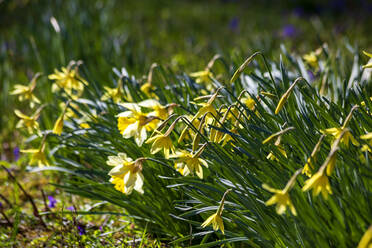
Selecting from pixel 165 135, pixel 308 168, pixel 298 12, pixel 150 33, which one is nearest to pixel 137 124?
pixel 165 135

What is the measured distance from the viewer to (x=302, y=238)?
1.22 metres

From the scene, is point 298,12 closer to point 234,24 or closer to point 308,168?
point 234,24

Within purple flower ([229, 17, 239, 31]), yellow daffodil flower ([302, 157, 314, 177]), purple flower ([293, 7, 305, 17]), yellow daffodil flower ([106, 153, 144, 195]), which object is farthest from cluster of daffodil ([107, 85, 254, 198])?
purple flower ([293, 7, 305, 17])

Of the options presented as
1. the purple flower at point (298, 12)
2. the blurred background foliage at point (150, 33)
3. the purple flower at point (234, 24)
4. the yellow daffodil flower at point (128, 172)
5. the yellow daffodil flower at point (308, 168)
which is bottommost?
the purple flower at point (298, 12)

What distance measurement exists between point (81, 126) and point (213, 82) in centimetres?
80

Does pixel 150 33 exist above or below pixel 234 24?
above

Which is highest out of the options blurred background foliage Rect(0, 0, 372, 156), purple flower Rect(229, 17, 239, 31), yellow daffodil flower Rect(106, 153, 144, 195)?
yellow daffodil flower Rect(106, 153, 144, 195)

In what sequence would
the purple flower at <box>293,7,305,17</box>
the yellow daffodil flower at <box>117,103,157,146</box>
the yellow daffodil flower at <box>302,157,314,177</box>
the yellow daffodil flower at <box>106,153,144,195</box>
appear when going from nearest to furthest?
the yellow daffodil flower at <box>302,157,314,177</box>, the yellow daffodil flower at <box>106,153,144,195</box>, the yellow daffodil flower at <box>117,103,157,146</box>, the purple flower at <box>293,7,305,17</box>

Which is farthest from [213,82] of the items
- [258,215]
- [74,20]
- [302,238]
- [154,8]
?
[154,8]

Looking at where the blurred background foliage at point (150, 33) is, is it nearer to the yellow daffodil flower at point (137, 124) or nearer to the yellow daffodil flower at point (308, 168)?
the yellow daffodil flower at point (137, 124)

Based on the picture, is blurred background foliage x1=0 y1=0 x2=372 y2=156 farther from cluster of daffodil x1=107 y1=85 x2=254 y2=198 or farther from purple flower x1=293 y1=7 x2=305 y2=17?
cluster of daffodil x1=107 y1=85 x2=254 y2=198

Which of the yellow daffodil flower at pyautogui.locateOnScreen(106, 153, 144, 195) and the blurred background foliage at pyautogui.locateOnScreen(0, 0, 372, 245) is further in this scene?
the blurred background foliage at pyautogui.locateOnScreen(0, 0, 372, 245)

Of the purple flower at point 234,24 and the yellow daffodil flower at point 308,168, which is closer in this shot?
the yellow daffodil flower at point 308,168

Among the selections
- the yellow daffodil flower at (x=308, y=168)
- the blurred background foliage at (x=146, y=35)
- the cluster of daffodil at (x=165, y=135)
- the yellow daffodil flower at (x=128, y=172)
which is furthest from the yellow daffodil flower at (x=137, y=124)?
the blurred background foliage at (x=146, y=35)
